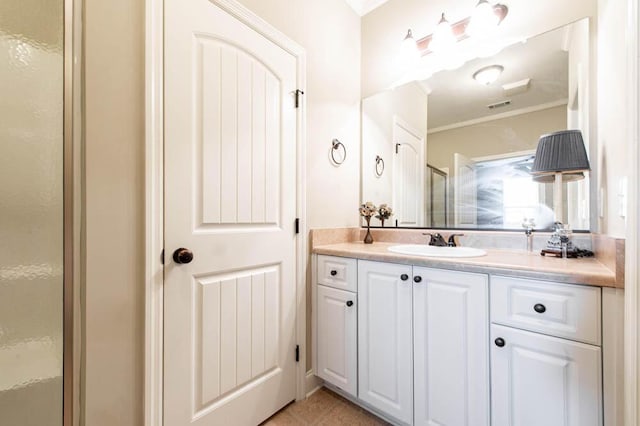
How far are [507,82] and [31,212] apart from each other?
2239 mm

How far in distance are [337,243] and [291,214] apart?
47cm

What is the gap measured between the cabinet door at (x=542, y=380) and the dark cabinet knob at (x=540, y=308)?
86 millimetres

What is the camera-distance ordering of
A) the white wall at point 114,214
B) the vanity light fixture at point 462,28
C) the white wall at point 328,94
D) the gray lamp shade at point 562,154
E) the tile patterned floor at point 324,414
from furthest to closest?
the white wall at point 328,94, the vanity light fixture at point 462,28, the tile patterned floor at point 324,414, the gray lamp shade at point 562,154, the white wall at point 114,214

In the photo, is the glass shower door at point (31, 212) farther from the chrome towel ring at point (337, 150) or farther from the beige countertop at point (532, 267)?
the chrome towel ring at point (337, 150)

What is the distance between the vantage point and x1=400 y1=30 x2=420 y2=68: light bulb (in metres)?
1.87

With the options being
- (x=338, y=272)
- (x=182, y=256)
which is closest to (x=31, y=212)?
(x=182, y=256)

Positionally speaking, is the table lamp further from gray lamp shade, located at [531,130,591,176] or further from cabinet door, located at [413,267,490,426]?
cabinet door, located at [413,267,490,426]

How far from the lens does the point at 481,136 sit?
5.35 ft

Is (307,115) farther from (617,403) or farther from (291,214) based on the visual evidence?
(617,403)

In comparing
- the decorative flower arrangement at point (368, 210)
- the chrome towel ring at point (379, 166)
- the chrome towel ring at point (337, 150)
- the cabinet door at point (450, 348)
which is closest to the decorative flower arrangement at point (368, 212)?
the decorative flower arrangement at point (368, 210)

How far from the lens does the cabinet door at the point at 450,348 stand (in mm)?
1047

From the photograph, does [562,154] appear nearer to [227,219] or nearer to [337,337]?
[337,337]

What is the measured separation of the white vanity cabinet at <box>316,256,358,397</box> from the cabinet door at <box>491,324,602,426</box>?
66 cm

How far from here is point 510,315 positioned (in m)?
0.98
